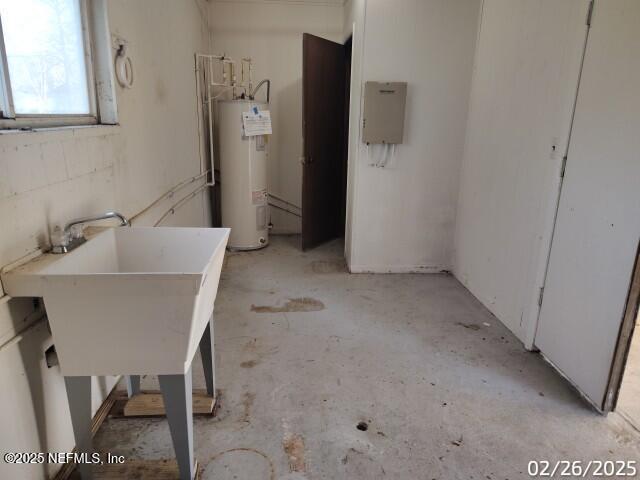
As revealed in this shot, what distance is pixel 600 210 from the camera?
1.89m

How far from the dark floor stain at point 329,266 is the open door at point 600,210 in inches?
72.2

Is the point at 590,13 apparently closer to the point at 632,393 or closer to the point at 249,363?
the point at 632,393

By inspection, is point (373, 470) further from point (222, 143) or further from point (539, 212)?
point (222, 143)

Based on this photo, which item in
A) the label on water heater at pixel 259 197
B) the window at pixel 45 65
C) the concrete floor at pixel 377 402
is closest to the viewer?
the window at pixel 45 65

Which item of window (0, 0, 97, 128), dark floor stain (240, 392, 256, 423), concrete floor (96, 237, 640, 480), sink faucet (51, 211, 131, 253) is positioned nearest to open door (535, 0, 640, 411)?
concrete floor (96, 237, 640, 480)

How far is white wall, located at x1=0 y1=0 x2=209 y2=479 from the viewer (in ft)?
4.13

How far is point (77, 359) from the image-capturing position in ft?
4.31

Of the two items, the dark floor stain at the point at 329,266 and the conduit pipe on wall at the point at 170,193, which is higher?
the conduit pipe on wall at the point at 170,193

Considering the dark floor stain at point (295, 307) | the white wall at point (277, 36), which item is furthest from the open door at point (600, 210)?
the white wall at point (277, 36)

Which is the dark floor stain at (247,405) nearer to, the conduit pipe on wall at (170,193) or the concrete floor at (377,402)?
the concrete floor at (377,402)

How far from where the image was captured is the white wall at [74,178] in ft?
4.13

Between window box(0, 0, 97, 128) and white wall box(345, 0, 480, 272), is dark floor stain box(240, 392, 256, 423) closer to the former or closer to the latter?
window box(0, 0, 97, 128)

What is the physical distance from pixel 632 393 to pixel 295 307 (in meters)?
1.95

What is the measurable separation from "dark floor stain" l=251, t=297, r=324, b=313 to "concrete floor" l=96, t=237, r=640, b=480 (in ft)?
0.05
